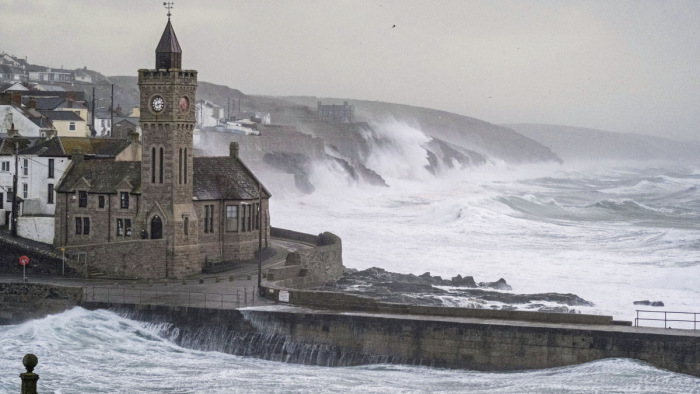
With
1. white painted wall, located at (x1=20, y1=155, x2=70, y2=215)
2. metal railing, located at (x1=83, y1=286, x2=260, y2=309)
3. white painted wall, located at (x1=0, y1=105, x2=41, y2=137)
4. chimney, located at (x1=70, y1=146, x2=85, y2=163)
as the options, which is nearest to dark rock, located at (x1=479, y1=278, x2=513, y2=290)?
metal railing, located at (x1=83, y1=286, x2=260, y2=309)

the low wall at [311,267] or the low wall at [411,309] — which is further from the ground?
the low wall at [311,267]

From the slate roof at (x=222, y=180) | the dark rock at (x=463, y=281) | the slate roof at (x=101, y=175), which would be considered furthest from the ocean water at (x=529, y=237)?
the slate roof at (x=101, y=175)

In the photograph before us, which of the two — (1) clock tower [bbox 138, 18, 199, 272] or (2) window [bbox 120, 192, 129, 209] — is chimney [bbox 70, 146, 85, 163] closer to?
(2) window [bbox 120, 192, 129, 209]

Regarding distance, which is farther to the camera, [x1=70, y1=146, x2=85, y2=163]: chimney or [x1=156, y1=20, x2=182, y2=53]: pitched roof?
[x1=70, y1=146, x2=85, y2=163]: chimney

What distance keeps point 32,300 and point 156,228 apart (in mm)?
6126

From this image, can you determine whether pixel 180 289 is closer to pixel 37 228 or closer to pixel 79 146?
pixel 37 228

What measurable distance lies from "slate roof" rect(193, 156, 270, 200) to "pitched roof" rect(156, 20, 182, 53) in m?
5.62

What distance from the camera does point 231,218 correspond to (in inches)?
1896

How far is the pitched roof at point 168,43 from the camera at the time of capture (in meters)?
44.8

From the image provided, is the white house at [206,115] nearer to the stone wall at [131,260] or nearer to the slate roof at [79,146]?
the slate roof at [79,146]

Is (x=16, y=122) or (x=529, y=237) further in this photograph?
(x=529, y=237)

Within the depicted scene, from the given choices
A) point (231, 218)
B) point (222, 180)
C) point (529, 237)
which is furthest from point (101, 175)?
point (529, 237)

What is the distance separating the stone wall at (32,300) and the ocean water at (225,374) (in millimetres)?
2628

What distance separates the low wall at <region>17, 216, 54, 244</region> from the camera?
4844cm
